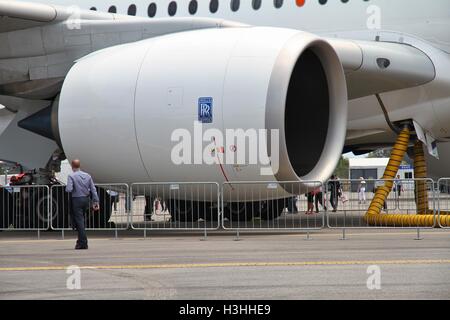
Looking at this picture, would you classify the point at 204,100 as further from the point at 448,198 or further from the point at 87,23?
the point at 448,198

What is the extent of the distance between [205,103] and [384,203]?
391 centimetres

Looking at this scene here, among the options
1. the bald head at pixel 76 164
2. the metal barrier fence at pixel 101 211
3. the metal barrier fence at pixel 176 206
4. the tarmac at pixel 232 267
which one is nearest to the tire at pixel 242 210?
the metal barrier fence at pixel 176 206

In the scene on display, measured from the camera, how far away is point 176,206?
13977 mm

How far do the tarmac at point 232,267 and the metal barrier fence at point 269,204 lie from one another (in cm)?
50

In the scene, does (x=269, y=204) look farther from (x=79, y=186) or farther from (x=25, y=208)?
(x=79, y=186)

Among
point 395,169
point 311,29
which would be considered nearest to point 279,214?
point 395,169

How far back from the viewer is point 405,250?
1044cm

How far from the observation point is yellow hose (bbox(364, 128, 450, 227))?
45.2 ft

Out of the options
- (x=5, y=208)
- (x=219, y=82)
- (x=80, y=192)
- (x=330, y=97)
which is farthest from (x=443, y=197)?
(x=5, y=208)

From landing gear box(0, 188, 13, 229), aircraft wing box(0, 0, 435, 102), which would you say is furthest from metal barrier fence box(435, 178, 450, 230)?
landing gear box(0, 188, 13, 229)

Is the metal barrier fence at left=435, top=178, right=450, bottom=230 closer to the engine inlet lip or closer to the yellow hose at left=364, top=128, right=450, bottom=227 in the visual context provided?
the yellow hose at left=364, top=128, right=450, bottom=227

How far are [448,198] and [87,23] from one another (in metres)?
5.76

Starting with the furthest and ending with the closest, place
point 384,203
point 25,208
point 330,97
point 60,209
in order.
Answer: point 25,208, point 384,203, point 60,209, point 330,97

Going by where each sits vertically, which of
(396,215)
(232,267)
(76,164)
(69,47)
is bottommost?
(232,267)
